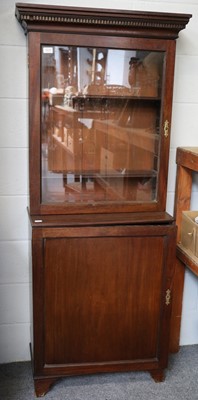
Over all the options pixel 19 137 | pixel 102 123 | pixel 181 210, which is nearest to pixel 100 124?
pixel 102 123

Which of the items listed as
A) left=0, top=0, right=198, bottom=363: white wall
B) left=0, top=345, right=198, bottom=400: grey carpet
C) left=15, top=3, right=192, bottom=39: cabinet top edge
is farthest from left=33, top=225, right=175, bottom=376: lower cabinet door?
left=15, top=3, right=192, bottom=39: cabinet top edge

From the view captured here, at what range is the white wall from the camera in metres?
1.96

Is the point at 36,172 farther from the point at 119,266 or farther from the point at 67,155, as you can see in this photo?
the point at 119,266

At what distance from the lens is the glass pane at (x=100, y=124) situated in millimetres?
1900

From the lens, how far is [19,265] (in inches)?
85.7

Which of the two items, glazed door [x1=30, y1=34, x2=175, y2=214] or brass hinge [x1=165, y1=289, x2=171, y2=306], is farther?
Answer: brass hinge [x1=165, y1=289, x2=171, y2=306]

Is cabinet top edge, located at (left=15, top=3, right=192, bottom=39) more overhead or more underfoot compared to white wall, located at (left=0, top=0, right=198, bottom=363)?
more overhead

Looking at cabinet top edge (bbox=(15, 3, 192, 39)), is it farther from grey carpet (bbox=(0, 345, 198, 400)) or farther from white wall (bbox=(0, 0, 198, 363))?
grey carpet (bbox=(0, 345, 198, 400))

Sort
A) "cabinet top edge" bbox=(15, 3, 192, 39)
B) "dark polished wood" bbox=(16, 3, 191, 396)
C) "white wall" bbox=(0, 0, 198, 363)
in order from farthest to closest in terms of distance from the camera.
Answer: "white wall" bbox=(0, 0, 198, 363), "dark polished wood" bbox=(16, 3, 191, 396), "cabinet top edge" bbox=(15, 3, 192, 39)

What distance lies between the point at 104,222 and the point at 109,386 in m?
0.82

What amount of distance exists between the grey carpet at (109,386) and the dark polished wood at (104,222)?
0.07 metres

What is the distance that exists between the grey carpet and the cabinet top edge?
158 cm

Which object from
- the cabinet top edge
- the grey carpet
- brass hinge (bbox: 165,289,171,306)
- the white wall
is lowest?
the grey carpet

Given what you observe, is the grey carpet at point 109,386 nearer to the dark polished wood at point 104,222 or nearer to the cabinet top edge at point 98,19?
the dark polished wood at point 104,222
